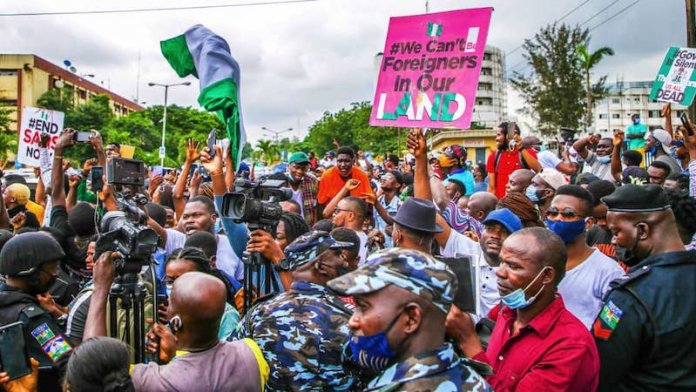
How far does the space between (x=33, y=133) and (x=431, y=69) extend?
273 inches

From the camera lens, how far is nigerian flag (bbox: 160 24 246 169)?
524cm

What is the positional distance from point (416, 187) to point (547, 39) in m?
30.5

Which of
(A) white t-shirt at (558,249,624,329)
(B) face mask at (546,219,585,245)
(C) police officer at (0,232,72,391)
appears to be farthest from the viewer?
(B) face mask at (546,219,585,245)

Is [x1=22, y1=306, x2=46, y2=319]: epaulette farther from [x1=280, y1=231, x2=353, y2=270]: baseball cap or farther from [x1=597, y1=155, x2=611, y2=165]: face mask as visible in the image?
[x1=597, y1=155, x2=611, y2=165]: face mask

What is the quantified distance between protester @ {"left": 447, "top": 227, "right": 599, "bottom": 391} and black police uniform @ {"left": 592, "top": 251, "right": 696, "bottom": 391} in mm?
183

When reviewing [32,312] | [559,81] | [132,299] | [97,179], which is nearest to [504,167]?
[97,179]

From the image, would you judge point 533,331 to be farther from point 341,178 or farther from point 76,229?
point 341,178

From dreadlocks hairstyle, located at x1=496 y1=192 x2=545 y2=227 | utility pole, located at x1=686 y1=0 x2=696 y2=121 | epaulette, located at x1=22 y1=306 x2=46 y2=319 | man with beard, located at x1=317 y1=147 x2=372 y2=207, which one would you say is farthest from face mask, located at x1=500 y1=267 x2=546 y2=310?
utility pole, located at x1=686 y1=0 x2=696 y2=121

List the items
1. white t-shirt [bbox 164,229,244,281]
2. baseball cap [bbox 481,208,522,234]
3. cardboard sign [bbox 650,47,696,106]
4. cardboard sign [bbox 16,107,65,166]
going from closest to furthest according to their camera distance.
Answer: baseball cap [bbox 481,208,522,234], white t-shirt [bbox 164,229,244,281], cardboard sign [bbox 650,47,696,106], cardboard sign [bbox 16,107,65,166]

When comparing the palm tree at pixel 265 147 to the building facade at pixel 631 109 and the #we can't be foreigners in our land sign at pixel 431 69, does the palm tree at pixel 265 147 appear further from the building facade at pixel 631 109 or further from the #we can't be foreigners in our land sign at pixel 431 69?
the #we can't be foreigners in our land sign at pixel 431 69

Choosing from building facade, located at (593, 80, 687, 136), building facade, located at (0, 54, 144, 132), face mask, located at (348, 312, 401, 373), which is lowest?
face mask, located at (348, 312, 401, 373)

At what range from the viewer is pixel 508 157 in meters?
8.47

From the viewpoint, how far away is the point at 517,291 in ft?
9.78

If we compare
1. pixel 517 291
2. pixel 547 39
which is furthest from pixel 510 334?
pixel 547 39
